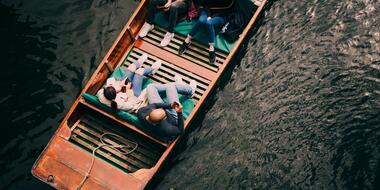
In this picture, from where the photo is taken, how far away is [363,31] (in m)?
11.1

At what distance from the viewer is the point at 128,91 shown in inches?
355

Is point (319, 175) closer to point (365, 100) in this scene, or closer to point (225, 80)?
point (365, 100)

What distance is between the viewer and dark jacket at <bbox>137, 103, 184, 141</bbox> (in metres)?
8.41

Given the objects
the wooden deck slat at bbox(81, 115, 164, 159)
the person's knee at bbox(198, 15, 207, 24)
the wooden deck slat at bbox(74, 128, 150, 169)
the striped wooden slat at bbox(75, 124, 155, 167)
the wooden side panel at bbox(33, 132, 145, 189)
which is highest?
the person's knee at bbox(198, 15, 207, 24)

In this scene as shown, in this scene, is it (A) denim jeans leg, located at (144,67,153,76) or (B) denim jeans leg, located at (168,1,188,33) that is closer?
(A) denim jeans leg, located at (144,67,153,76)

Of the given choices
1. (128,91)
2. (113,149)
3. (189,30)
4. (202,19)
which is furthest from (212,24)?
(113,149)

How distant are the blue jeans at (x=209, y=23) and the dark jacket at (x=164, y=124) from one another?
248 centimetres

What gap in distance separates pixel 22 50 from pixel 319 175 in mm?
9085

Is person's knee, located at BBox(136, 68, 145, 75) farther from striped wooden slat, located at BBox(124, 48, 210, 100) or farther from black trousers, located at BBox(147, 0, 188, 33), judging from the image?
black trousers, located at BBox(147, 0, 188, 33)

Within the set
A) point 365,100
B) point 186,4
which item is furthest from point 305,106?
point 186,4

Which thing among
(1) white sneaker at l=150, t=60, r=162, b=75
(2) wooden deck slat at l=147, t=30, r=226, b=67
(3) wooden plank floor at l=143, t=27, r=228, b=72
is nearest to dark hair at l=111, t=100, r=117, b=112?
(1) white sneaker at l=150, t=60, r=162, b=75

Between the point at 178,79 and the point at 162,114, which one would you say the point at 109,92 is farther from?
the point at 178,79

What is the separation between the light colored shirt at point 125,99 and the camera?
8609mm

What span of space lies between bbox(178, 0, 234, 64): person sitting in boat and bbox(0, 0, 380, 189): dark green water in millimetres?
1559
